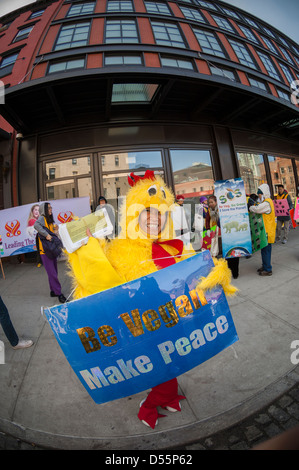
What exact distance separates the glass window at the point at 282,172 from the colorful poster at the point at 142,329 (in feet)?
35.3

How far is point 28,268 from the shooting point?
21.6 ft

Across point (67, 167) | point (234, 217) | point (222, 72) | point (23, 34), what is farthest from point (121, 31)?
point (234, 217)

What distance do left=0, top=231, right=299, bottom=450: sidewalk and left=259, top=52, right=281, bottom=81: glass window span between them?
1336 cm

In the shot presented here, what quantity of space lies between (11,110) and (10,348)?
7347mm

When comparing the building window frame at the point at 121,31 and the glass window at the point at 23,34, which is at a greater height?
the glass window at the point at 23,34

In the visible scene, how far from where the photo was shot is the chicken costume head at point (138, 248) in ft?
4.70

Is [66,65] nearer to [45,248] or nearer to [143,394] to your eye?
[45,248]

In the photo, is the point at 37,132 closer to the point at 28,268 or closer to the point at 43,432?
the point at 28,268

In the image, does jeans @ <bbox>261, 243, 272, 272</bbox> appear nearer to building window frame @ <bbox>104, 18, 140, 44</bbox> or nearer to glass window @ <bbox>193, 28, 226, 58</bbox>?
building window frame @ <bbox>104, 18, 140, 44</bbox>

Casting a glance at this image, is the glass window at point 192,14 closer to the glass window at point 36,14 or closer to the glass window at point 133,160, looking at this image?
the glass window at point 36,14

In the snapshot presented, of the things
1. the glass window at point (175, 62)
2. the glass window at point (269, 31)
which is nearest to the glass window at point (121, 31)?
the glass window at point (175, 62)

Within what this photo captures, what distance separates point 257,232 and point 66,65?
920 cm

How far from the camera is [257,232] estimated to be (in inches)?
176
